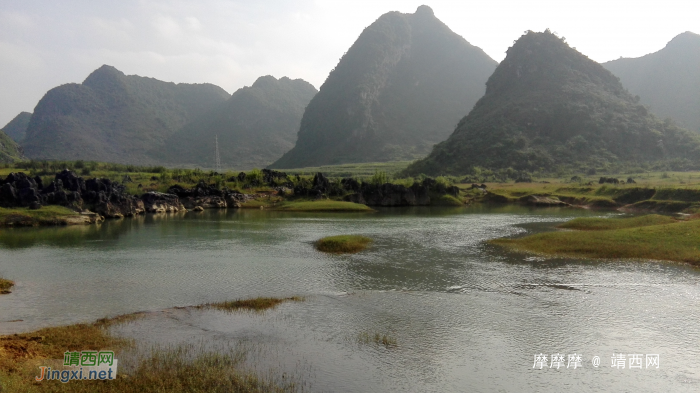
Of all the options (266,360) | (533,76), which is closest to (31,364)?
(266,360)

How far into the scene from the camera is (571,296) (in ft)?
82.0

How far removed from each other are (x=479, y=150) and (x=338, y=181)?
210 ft

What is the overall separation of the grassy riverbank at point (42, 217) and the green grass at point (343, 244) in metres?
39.5

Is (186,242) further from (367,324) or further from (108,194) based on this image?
(108,194)

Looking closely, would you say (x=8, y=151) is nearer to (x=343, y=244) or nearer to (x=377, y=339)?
(x=343, y=244)

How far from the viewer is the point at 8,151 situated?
17938 cm

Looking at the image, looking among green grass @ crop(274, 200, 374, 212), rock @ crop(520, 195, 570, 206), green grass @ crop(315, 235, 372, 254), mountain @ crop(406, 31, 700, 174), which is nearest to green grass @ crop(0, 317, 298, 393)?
green grass @ crop(315, 235, 372, 254)

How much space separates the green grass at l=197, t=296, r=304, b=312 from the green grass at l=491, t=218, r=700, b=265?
23023 millimetres

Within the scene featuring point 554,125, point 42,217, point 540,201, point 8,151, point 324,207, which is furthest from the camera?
point 8,151

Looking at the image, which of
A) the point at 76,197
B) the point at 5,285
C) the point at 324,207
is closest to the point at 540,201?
the point at 324,207

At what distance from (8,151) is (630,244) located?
211088mm

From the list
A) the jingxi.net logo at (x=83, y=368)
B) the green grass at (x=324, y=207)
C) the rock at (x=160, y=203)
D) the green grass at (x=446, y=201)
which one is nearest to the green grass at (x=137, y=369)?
the jingxi.net logo at (x=83, y=368)

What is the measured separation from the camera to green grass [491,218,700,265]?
33.8 m

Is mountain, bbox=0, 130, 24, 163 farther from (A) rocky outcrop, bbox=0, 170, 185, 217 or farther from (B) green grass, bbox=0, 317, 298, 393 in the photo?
(B) green grass, bbox=0, 317, 298, 393
